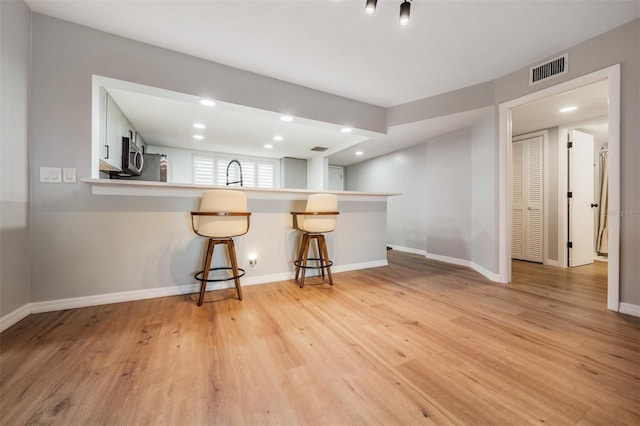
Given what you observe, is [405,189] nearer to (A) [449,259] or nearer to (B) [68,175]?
(A) [449,259]

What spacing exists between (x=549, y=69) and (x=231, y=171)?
238 inches

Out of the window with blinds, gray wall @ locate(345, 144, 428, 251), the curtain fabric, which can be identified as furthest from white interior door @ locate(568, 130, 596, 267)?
the window with blinds

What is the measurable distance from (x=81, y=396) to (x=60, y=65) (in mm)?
2490

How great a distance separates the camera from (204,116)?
142 inches

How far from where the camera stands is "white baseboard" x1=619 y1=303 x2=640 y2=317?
1923mm

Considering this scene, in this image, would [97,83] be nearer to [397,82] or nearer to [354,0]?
[354,0]

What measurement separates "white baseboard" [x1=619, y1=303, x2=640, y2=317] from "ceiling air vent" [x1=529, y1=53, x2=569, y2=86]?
84.7 inches

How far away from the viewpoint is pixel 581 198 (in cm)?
378

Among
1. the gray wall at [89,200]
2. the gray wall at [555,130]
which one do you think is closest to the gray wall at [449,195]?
the gray wall at [555,130]

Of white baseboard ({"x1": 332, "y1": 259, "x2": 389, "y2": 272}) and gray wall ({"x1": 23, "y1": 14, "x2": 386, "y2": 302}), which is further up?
gray wall ({"x1": 23, "y1": 14, "x2": 386, "y2": 302})

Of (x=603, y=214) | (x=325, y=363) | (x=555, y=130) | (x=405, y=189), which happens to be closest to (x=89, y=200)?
(x=325, y=363)

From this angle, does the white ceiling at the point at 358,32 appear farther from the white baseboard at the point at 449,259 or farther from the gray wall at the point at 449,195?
the white baseboard at the point at 449,259

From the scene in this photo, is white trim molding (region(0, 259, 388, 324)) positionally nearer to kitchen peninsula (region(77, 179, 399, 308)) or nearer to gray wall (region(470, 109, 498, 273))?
kitchen peninsula (region(77, 179, 399, 308))

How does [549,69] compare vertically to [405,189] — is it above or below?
above
